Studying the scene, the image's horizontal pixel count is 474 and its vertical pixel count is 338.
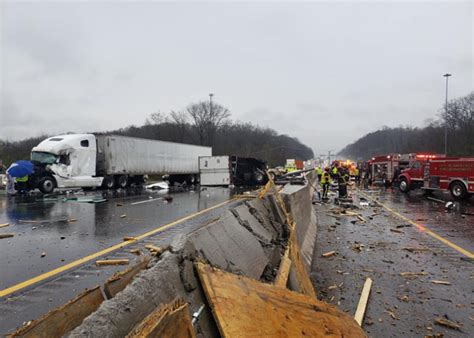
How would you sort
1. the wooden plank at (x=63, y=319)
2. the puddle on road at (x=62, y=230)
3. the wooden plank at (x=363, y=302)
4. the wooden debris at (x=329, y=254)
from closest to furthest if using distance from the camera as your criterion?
1. the wooden plank at (x=63, y=319)
2. the wooden plank at (x=363, y=302)
3. the puddle on road at (x=62, y=230)
4. the wooden debris at (x=329, y=254)

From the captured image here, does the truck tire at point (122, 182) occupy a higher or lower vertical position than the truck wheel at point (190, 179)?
higher

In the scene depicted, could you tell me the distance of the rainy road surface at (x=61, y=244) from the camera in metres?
4.29

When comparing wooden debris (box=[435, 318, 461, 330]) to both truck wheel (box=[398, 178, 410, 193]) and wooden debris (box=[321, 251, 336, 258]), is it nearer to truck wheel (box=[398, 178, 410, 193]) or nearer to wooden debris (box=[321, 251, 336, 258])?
wooden debris (box=[321, 251, 336, 258])

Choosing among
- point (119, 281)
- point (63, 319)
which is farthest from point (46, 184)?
point (63, 319)

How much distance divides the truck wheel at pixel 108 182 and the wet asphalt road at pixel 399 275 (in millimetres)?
17012

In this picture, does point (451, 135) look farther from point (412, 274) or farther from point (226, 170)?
point (412, 274)

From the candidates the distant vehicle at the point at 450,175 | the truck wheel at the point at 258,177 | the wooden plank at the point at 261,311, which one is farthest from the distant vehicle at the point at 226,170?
the wooden plank at the point at 261,311

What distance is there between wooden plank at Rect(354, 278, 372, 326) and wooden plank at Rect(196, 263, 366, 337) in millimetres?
1087

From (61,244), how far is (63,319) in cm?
573

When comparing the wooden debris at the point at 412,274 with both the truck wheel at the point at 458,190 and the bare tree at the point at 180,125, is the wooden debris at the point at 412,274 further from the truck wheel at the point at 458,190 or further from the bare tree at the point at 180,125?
the bare tree at the point at 180,125

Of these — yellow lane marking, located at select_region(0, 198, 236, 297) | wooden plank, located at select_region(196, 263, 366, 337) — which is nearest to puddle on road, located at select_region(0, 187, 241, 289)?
yellow lane marking, located at select_region(0, 198, 236, 297)

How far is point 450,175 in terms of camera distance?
1853cm

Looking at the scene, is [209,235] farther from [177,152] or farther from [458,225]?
[177,152]

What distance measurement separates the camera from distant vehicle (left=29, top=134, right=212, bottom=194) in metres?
20.1
